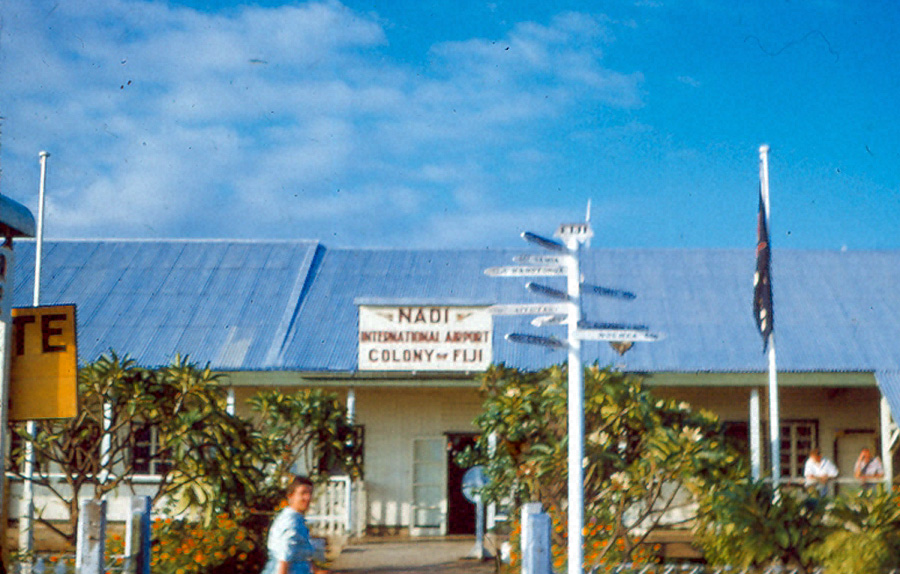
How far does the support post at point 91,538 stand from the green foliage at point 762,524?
5.36 metres

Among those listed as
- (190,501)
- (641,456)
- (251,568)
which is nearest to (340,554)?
(251,568)

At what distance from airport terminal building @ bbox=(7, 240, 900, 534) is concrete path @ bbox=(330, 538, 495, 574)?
1.56m

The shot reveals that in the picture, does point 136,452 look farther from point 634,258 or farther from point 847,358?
point 847,358

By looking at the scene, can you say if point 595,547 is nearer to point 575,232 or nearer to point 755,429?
point 575,232

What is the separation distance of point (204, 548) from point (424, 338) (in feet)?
18.0

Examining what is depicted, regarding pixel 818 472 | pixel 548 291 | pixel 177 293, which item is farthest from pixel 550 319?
pixel 177 293

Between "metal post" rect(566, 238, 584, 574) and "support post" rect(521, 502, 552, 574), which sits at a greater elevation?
"metal post" rect(566, 238, 584, 574)

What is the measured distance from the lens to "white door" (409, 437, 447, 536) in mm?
17594

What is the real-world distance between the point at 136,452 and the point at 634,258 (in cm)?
1043

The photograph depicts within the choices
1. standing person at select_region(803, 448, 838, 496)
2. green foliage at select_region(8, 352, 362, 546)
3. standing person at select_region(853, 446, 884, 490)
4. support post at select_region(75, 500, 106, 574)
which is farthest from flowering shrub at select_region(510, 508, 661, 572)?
standing person at select_region(853, 446, 884, 490)

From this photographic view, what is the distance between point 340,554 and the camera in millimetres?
14367

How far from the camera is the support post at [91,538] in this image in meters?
7.44

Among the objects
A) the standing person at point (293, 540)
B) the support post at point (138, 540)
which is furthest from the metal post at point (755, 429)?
the standing person at point (293, 540)

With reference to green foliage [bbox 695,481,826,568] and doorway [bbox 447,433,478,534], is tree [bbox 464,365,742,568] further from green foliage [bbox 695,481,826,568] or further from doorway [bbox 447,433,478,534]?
doorway [bbox 447,433,478,534]
